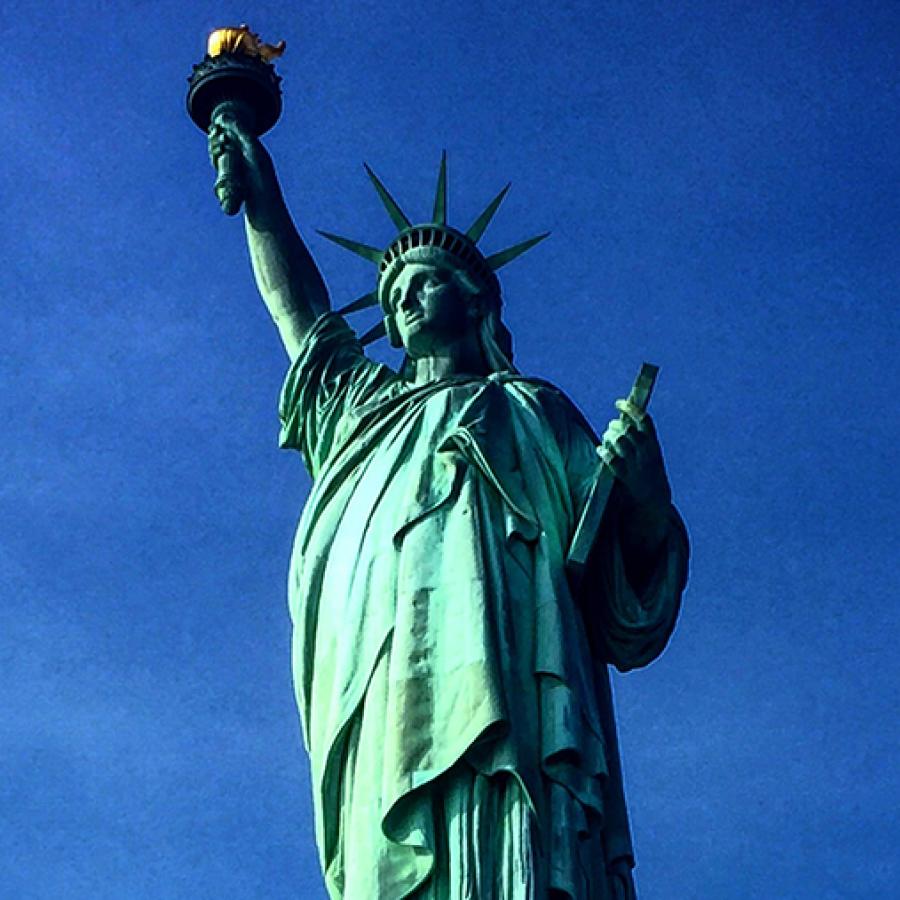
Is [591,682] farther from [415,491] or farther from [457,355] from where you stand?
[457,355]

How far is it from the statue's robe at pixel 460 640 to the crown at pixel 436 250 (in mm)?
663

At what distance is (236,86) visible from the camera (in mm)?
16438

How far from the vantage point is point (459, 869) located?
39.7ft

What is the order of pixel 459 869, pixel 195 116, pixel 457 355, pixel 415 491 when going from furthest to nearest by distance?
pixel 195 116
pixel 457 355
pixel 415 491
pixel 459 869

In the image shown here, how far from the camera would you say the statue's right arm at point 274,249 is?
15.7 metres

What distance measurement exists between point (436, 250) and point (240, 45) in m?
2.36

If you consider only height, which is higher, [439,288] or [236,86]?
[236,86]

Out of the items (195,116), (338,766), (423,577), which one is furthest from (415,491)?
(195,116)

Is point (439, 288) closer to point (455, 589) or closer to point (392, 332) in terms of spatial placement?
point (392, 332)

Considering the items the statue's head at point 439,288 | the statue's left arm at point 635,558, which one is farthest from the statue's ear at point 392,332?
the statue's left arm at point 635,558

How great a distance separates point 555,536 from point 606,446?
0.53 metres

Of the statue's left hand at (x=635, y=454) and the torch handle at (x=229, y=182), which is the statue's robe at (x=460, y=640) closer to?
the statue's left hand at (x=635, y=454)

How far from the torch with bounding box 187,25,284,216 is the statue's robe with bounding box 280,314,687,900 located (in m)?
2.28

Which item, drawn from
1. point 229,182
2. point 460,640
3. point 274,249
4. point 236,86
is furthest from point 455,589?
point 236,86
